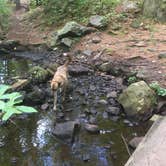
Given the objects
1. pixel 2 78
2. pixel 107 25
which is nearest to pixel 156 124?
pixel 2 78

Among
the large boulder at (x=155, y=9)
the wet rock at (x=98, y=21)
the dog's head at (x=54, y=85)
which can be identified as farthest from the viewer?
the wet rock at (x=98, y=21)

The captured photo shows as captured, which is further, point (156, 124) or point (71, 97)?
point (71, 97)

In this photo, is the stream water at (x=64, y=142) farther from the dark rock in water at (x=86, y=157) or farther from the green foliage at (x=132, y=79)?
the green foliage at (x=132, y=79)

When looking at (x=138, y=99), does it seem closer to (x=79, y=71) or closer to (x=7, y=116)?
(x=79, y=71)

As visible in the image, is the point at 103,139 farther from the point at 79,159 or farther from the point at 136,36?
the point at 136,36

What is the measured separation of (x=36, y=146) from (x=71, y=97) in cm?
283

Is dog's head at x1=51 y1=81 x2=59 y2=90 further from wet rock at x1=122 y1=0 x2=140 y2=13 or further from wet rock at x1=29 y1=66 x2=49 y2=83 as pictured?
wet rock at x1=122 y1=0 x2=140 y2=13

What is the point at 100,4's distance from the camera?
15.2 meters

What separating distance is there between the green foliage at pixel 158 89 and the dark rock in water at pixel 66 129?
7.41ft

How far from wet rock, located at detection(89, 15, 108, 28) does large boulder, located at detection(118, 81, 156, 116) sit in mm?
5694

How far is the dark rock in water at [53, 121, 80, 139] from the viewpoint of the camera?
6923 mm

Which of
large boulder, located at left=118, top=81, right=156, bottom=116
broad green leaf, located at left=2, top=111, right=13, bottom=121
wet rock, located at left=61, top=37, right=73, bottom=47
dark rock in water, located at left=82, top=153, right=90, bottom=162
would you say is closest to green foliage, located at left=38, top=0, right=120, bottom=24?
wet rock, located at left=61, top=37, right=73, bottom=47

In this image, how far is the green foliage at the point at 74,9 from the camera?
591 inches

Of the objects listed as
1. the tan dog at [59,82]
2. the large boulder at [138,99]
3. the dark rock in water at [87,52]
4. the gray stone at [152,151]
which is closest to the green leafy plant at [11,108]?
the gray stone at [152,151]
